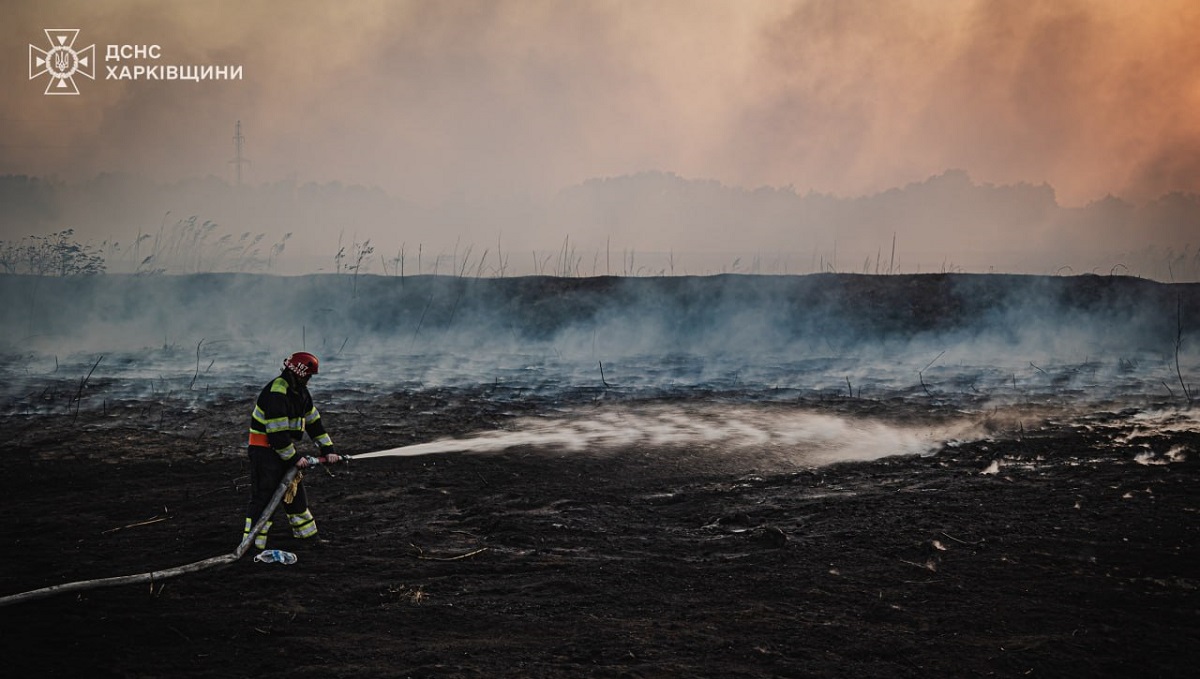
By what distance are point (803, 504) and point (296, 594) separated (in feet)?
16.0

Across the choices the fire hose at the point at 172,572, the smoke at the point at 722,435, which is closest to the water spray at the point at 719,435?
the smoke at the point at 722,435

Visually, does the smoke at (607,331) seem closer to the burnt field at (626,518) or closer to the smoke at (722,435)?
the burnt field at (626,518)

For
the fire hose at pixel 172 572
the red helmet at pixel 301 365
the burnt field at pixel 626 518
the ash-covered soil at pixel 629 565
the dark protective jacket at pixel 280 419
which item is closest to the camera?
the ash-covered soil at pixel 629 565

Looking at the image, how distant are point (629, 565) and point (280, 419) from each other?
123 inches

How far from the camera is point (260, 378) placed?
1691 centimetres

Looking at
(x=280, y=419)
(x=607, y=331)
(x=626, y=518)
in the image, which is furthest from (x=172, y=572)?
(x=607, y=331)

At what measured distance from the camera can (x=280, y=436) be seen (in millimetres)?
→ 7008

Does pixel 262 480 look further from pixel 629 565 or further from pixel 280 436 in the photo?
pixel 629 565

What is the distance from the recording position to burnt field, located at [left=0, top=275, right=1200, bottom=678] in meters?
5.46

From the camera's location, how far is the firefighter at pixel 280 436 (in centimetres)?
700

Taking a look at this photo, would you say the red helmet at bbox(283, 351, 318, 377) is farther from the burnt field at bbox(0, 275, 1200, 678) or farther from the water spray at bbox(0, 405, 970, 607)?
the water spray at bbox(0, 405, 970, 607)

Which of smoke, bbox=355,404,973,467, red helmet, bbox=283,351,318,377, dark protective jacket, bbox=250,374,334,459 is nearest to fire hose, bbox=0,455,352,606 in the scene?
dark protective jacket, bbox=250,374,334,459

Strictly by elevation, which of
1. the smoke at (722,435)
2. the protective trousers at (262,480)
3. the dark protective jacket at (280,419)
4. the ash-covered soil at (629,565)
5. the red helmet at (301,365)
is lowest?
the ash-covered soil at (629,565)

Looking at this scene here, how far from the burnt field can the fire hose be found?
10 cm
